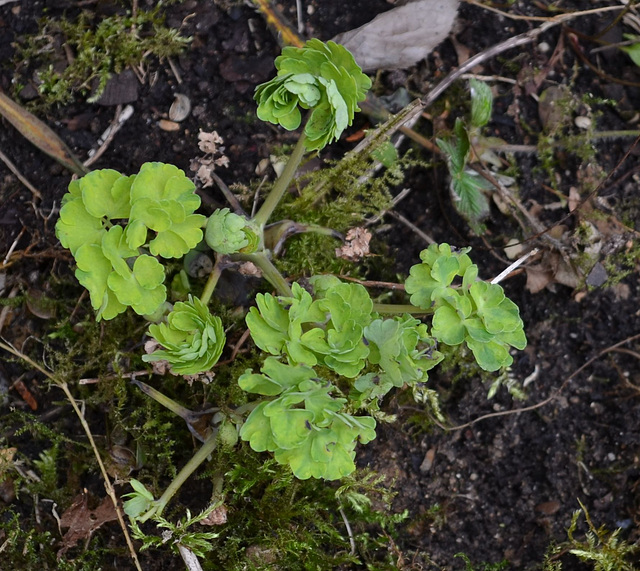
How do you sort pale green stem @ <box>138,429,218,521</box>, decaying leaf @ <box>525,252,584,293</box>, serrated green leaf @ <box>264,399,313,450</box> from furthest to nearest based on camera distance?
decaying leaf @ <box>525,252,584,293</box>, pale green stem @ <box>138,429,218,521</box>, serrated green leaf @ <box>264,399,313,450</box>

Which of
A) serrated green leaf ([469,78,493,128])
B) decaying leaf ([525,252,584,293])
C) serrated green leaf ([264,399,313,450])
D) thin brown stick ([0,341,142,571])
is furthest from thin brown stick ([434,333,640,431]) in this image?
thin brown stick ([0,341,142,571])

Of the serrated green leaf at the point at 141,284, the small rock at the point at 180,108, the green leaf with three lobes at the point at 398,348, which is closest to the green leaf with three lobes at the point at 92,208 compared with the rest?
the serrated green leaf at the point at 141,284

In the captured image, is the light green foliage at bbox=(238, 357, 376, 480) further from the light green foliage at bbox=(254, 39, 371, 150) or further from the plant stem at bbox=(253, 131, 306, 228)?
the light green foliage at bbox=(254, 39, 371, 150)

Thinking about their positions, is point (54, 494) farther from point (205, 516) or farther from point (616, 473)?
point (616, 473)

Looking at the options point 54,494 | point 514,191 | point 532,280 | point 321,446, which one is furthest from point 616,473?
point 54,494

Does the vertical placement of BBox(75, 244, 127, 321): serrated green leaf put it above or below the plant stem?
above

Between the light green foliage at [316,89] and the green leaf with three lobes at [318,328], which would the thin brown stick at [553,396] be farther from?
the light green foliage at [316,89]
